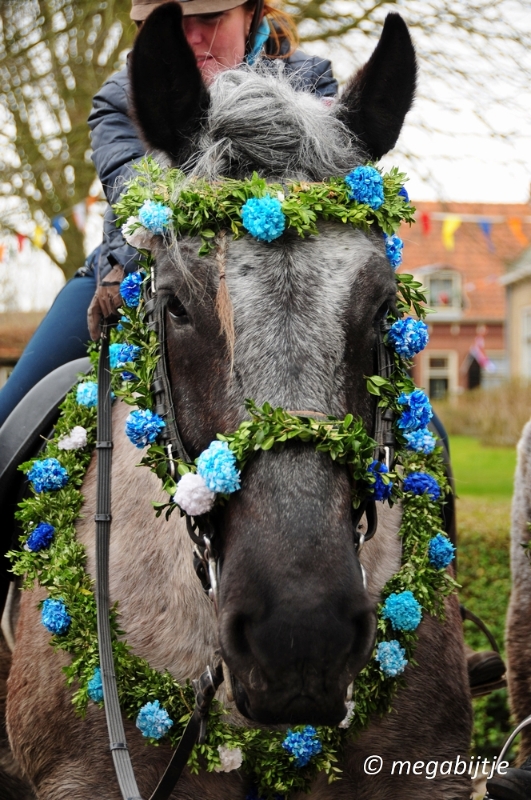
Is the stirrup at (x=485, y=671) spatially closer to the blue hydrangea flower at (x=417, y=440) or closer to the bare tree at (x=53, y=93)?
the blue hydrangea flower at (x=417, y=440)

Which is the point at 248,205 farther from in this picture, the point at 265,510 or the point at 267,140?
the point at 265,510

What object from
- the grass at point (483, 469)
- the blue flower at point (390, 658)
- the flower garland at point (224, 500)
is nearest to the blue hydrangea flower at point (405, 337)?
the flower garland at point (224, 500)

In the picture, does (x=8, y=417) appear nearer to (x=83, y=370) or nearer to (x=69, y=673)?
(x=83, y=370)

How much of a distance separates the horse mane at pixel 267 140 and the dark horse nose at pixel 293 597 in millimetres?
902

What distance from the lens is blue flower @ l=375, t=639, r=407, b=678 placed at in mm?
2822

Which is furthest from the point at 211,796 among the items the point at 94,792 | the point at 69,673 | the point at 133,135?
the point at 133,135

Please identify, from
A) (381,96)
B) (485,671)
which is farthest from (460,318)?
(381,96)

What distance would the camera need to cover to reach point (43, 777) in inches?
117

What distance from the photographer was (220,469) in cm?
219

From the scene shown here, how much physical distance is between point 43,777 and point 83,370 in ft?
5.10

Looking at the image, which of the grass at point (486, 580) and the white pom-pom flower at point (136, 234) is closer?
the white pom-pom flower at point (136, 234)

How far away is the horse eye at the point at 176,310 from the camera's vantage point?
2469 mm

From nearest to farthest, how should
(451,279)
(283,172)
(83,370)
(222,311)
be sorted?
A: (222,311) → (283,172) → (83,370) → (451,279)

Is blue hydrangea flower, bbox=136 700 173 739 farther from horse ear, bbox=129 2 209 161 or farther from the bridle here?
horse ear, bbox=129 2 209 161
